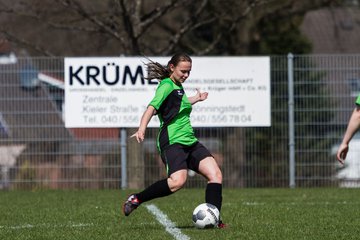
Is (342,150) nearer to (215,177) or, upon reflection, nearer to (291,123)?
(215,177)

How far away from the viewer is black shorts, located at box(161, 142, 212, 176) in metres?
9.59

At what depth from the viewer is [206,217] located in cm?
938

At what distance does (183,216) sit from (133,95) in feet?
25.1

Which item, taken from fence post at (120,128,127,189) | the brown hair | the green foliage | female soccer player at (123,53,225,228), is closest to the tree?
the green foliage

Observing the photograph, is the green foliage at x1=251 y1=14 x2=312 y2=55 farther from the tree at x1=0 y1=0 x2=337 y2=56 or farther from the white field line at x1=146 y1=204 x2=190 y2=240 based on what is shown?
the white field line at x1=146 y1=204 x2=190 y2=240

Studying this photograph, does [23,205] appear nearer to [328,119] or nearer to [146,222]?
[146,222]

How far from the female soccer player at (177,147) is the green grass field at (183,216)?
36cm

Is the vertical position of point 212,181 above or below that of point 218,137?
below

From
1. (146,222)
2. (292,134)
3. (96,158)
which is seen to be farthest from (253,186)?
(146,222)

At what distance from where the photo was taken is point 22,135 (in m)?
18.9

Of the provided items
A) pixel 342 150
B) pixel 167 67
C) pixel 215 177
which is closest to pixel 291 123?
pixel 167 67

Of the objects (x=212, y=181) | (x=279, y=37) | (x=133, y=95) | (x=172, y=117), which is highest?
(x=279, y=37)

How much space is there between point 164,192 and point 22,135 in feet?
31.9

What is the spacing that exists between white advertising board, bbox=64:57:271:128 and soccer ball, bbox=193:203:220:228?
30.2ft
